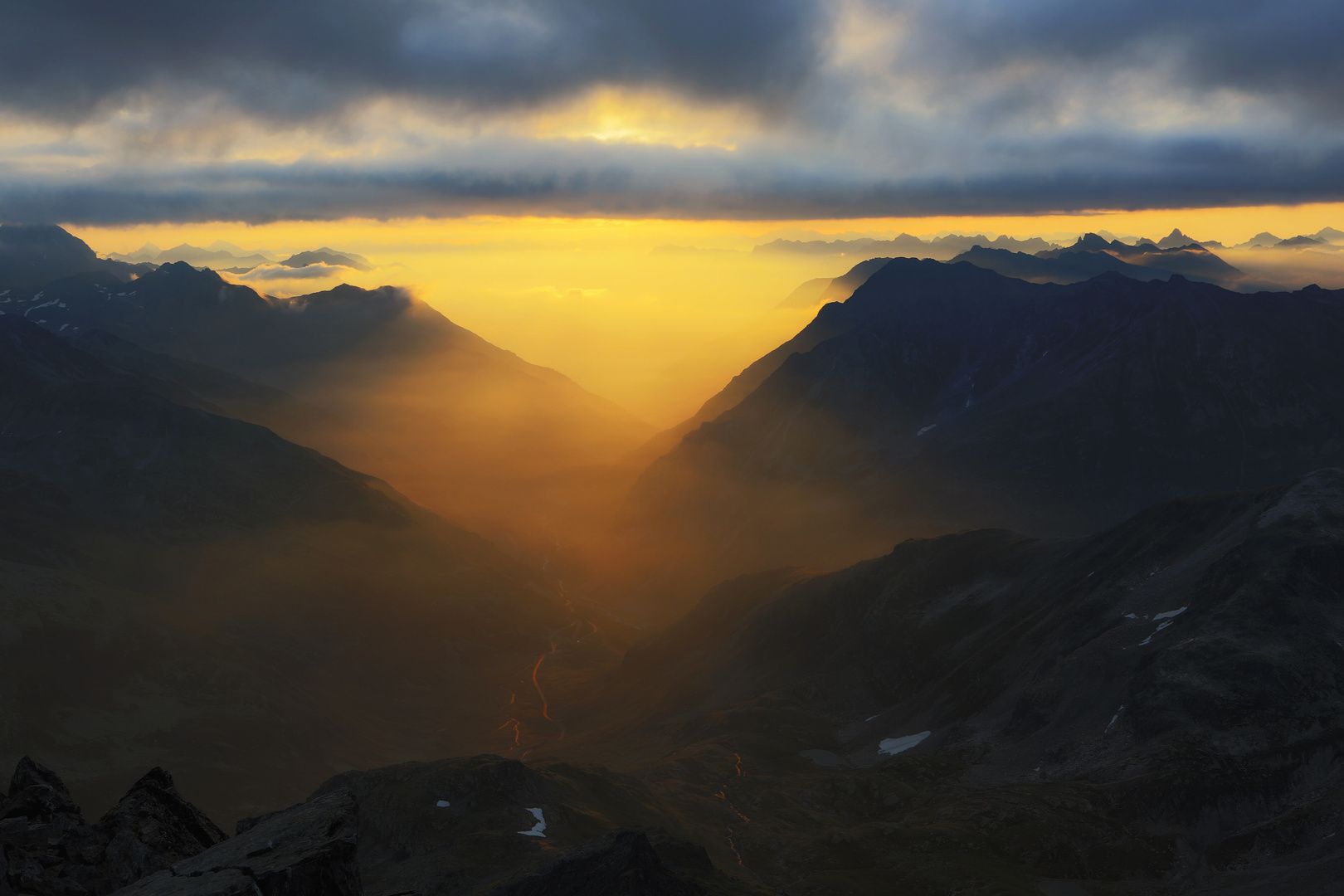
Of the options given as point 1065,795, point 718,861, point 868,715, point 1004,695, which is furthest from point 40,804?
point 868,715

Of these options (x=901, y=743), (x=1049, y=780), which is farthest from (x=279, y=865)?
(x=901, y=743)

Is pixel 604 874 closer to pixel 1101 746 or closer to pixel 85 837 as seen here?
pixel 85 837

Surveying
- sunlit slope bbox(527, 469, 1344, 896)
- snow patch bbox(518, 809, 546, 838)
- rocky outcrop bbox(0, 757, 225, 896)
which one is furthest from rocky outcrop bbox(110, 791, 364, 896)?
sunlit slope bbox(527, 469, 1344, 896)

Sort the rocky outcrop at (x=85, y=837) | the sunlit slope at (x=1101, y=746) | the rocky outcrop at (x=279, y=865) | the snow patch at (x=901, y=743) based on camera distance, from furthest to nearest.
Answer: the snow patch at (x=901, y=743) → the sunlit slope at (x=1101, y=746) → the rocky outcrop at (x=85, y=837) → the rocky outcrop at (x=279, y=865)

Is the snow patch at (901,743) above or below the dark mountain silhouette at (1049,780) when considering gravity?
below

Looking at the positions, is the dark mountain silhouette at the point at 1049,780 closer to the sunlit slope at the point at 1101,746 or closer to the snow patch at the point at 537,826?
the sunlit slope at the point at 1101,746

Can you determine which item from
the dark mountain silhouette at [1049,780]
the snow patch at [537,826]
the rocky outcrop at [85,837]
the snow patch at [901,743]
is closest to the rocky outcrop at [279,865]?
the rocky outcrop at [85,837]

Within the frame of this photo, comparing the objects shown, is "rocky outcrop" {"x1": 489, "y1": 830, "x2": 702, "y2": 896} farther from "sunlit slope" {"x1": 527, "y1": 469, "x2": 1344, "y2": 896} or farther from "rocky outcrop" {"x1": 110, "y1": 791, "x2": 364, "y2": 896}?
"sunlit slope" {"x1": 527, "y1": 469, "x2": 1344, "y2": 896}
